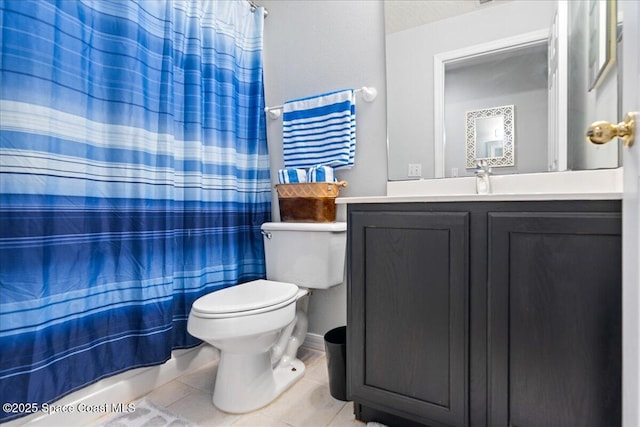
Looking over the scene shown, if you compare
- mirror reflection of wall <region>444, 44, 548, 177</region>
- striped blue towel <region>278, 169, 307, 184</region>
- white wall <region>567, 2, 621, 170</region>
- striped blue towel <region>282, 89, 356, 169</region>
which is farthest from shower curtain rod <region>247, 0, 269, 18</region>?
white wall <region>567, 2, 621, 170</region>

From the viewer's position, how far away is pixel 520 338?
97 centimetres

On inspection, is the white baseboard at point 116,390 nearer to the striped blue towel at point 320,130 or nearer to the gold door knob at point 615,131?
the striped blue towel at point 320,130

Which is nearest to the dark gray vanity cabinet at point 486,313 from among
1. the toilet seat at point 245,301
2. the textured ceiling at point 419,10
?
the toilet seat at point 245,301

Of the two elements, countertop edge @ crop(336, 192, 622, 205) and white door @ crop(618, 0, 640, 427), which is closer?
white door @ crop(618, 0, 640, 427)

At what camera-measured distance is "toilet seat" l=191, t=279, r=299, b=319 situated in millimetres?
1254

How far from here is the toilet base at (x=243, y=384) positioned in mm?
1384

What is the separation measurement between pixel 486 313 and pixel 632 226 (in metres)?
0.47

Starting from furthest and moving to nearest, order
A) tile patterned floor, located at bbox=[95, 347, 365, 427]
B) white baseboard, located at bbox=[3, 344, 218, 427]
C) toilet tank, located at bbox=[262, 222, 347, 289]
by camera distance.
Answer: toilet tank, located at bbox=[262, 222, 347, 289], tile patterned floor, located at bbox=[95, 347, 365, 427], white baseboard, located at bbox=[3, 344, 218, 427]

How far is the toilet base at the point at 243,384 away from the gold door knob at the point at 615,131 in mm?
1327

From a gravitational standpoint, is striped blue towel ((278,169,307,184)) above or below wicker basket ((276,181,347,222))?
above

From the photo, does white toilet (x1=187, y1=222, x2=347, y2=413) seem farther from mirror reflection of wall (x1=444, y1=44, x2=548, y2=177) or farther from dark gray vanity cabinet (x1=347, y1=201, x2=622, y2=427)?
mirror reflection of wall (x1=444, y1=44, x2=548, y2=177)

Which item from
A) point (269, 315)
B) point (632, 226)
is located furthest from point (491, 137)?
point (269, 315)

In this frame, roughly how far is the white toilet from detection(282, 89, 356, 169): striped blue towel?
393mm

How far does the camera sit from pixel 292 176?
1.78 metres
